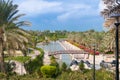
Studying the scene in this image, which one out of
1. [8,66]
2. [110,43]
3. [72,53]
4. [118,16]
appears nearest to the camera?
[118,16]

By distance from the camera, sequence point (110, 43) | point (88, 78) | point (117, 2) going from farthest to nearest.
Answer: point (110, 43) < point (88, 78) < point (117, 2)

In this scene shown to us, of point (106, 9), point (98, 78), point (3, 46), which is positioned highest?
point (106, 9)

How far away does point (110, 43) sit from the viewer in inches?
917

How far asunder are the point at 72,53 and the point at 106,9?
41.7 m

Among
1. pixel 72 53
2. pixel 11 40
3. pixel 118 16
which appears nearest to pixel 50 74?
pixel 11 40

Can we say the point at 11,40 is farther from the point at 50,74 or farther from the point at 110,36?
the point at 110,36

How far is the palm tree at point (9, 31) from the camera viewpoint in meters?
22.2

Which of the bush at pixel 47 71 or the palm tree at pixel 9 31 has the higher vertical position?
the palm tree at pixel 9 31

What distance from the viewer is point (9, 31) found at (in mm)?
22562

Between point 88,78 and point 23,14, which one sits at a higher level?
point 23,14

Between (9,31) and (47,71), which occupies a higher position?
(9,31)

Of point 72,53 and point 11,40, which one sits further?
point 72,53

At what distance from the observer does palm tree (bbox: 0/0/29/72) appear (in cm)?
2222

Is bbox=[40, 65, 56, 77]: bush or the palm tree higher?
the palm tree
